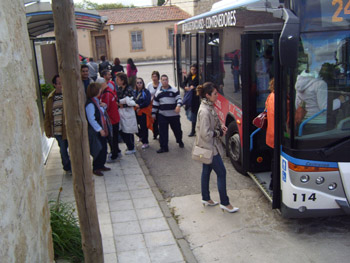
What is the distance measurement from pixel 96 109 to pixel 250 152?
279 cm

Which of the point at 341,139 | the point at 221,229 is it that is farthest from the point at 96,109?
the point at 341,139

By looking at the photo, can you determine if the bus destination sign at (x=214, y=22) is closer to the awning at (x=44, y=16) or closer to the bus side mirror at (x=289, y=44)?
the awning at (x=44, y=16)

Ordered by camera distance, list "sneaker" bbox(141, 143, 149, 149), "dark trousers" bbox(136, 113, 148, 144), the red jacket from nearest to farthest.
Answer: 1. the red jacket
2. "dark trousers" bbox(136, 113, 148, 144)
3. "sneaker" bbox(141, 143, 149, 149)

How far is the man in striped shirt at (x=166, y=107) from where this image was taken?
834 centimetres

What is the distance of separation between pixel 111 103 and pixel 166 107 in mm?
1325

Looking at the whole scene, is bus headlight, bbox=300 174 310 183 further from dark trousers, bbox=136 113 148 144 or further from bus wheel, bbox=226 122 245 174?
dark trousers, bbox=136 113 148 144

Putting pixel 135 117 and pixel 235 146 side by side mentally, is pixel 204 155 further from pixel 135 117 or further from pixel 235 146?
pixel 135 117

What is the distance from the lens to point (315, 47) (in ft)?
14.4

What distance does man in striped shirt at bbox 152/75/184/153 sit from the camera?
8344 millimetres

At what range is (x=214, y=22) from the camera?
8.23 metres

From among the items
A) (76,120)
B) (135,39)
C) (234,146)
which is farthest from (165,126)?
(135,39)

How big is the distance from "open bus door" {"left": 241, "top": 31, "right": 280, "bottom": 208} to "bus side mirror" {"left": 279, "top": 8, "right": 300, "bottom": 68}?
144 cm

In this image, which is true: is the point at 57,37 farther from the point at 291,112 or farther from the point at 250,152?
the point at 250,152

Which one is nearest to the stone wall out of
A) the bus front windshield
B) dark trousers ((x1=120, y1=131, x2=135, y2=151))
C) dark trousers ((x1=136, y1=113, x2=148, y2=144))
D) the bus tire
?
the bus front windshield
